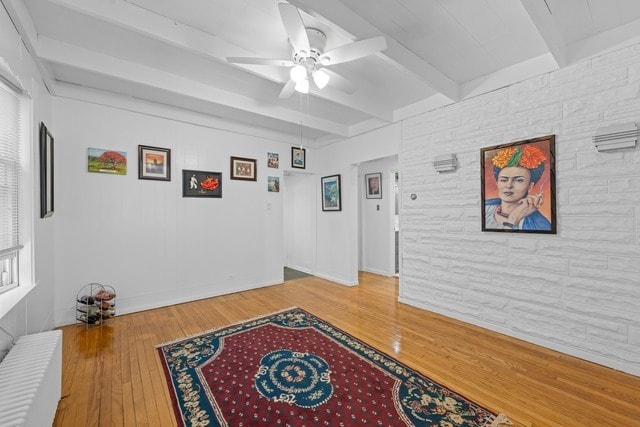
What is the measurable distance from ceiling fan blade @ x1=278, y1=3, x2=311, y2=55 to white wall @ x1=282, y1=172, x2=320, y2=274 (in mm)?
3478

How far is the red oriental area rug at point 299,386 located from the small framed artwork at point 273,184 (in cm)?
265

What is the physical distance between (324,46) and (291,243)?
15.6ft

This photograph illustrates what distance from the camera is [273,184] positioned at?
491cm

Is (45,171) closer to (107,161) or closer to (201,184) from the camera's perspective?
(107,161)

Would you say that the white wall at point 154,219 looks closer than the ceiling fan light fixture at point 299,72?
No

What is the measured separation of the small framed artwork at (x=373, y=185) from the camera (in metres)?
5.66

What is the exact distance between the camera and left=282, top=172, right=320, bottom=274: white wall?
5.70m

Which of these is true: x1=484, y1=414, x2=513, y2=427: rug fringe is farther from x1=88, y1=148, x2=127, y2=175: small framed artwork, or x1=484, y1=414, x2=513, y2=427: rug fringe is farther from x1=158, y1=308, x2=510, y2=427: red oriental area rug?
x1=88, y1=148, x2=127, y2=175: small framed artwork

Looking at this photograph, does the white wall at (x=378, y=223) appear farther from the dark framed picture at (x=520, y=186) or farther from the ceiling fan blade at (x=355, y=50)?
the ceiling fan blade at (x=355, y=50)

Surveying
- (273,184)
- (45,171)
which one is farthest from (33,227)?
(273,184)

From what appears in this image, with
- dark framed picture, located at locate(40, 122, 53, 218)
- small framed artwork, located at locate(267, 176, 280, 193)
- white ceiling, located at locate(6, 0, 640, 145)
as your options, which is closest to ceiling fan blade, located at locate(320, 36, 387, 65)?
white ceiling, located at locate(6, 0, 640, 145)

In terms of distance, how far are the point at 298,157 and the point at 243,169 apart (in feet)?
3.93

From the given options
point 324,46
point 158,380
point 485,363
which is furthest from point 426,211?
point 158,380

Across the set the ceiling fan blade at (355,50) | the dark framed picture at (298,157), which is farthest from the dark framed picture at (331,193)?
the ceiling fan blade at (355,50)
